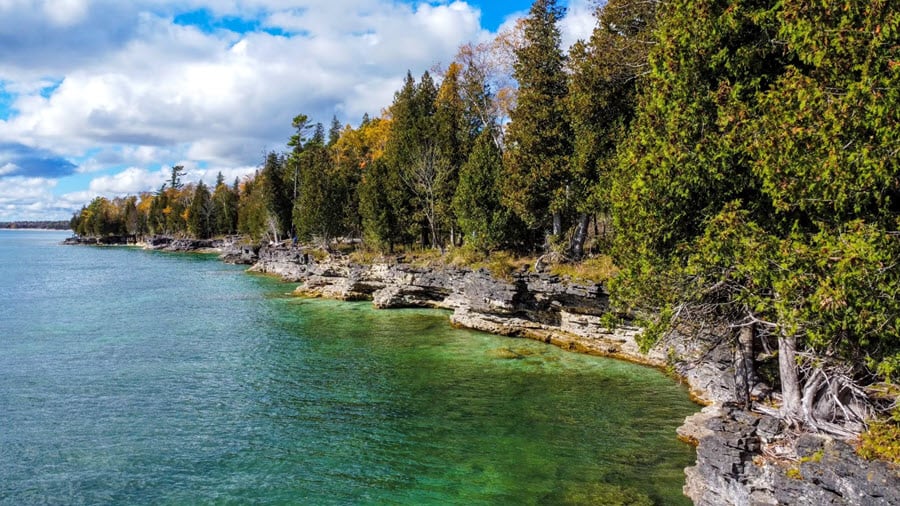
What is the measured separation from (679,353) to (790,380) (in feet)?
27.0

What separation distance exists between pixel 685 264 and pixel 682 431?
17.6 feet

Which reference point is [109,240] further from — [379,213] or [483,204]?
[483,204]

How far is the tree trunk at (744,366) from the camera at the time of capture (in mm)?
14273

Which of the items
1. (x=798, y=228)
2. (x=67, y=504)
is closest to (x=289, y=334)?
(x=67, y=504)

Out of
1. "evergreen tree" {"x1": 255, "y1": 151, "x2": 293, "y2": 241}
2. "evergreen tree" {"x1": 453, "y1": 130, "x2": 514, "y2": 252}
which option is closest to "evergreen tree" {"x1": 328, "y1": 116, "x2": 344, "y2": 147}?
"evergreen tree" {"x1": 255, "y1": 151, "x2": 293, "y2": 241}

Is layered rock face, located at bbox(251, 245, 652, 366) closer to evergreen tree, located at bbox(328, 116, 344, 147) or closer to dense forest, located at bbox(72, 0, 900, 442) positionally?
dense forest, located at bbox(72, 0, 900, 442)

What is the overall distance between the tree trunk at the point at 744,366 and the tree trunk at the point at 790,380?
1621 mm

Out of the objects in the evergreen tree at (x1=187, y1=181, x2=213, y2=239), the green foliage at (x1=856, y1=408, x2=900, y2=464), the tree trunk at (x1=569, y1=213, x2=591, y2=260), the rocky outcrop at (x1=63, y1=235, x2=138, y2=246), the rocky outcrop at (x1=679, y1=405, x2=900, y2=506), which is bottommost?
the rocky outcrop at (x1=679, y1=405, x2=900, y2=506)

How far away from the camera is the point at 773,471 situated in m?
10.5

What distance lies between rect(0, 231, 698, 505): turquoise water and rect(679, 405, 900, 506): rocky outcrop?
1034mm

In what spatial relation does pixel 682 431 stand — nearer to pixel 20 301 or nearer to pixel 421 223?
pixel 421 223

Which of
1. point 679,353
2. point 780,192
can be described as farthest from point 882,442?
point 679,353

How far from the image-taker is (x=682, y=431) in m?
15.3

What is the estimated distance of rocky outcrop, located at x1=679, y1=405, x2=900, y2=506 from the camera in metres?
9.05
